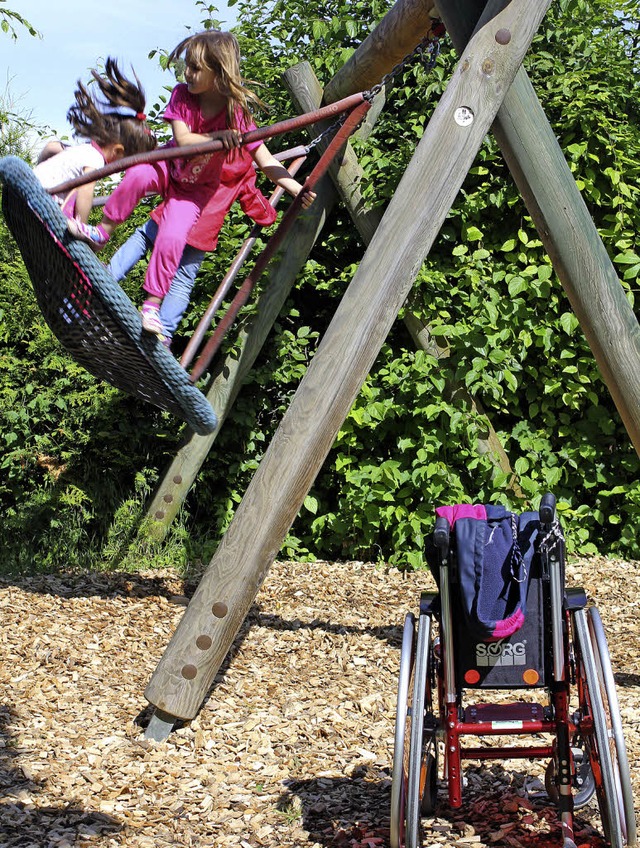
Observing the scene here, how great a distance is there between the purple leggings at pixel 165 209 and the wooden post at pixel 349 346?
0.74 meters

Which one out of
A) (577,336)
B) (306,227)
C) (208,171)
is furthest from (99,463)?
(577,336)

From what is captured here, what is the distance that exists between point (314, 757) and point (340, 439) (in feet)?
8.77

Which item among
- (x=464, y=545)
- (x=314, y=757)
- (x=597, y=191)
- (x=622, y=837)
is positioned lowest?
(x=622, y=837)

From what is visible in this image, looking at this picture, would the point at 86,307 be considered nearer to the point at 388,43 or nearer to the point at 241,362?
the point at 388,43

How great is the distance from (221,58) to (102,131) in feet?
1.78

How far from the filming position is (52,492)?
5.85 m

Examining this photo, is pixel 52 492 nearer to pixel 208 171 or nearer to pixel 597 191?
pixel 208 171

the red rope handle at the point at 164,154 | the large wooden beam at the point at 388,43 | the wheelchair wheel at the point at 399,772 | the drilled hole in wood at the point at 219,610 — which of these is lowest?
the wheelchair wheel at the point at 399,772

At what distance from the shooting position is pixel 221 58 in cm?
356

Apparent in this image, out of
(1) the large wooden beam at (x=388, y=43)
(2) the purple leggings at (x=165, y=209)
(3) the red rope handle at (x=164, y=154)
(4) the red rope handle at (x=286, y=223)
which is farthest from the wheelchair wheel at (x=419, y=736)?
(1) the large wooden beam at (x=388, y=43)

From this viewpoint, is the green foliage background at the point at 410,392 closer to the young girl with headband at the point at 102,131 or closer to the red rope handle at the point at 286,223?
the red rope handle at the point at 286,223

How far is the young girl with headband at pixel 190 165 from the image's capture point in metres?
3.60

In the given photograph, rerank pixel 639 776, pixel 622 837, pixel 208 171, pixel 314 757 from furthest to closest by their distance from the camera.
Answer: pixel 208 171
pixel 314 757
pixel 639 776
pixel 622 837

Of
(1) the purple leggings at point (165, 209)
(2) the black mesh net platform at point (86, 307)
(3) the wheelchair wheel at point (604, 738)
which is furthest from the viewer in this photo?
(1) the purple leggings at point (165, 209)
